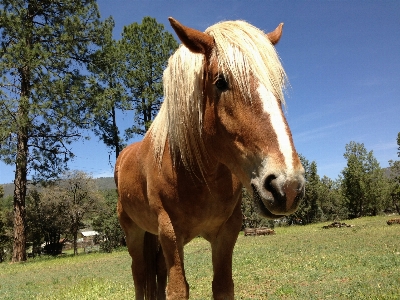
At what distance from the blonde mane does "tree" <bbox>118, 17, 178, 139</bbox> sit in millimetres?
21592

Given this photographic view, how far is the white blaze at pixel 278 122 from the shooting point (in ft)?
4.50

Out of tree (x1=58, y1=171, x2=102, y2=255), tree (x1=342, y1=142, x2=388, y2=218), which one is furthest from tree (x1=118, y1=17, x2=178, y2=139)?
tree (x1=342, y1=142, x2=388, y2=218)

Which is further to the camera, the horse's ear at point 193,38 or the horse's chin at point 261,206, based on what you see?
the horse's ear at point 193,38

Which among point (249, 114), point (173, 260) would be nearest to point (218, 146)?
point (249, 114)

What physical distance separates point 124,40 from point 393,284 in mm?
23292

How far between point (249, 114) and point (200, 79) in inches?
18.6

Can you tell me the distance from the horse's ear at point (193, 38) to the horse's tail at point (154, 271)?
2.24m

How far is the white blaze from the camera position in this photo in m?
1.37

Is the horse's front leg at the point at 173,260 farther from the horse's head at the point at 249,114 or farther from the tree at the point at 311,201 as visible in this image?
the tree at the point at 311,201

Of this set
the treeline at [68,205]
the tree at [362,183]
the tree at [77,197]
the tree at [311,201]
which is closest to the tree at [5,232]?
the treeline at [68,205]

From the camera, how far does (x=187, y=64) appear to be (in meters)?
1.99

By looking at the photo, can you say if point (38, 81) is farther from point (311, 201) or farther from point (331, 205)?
point (331, 205)

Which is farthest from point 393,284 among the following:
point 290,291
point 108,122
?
point 108,122

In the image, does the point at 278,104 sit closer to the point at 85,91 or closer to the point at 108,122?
the point at 85,91
